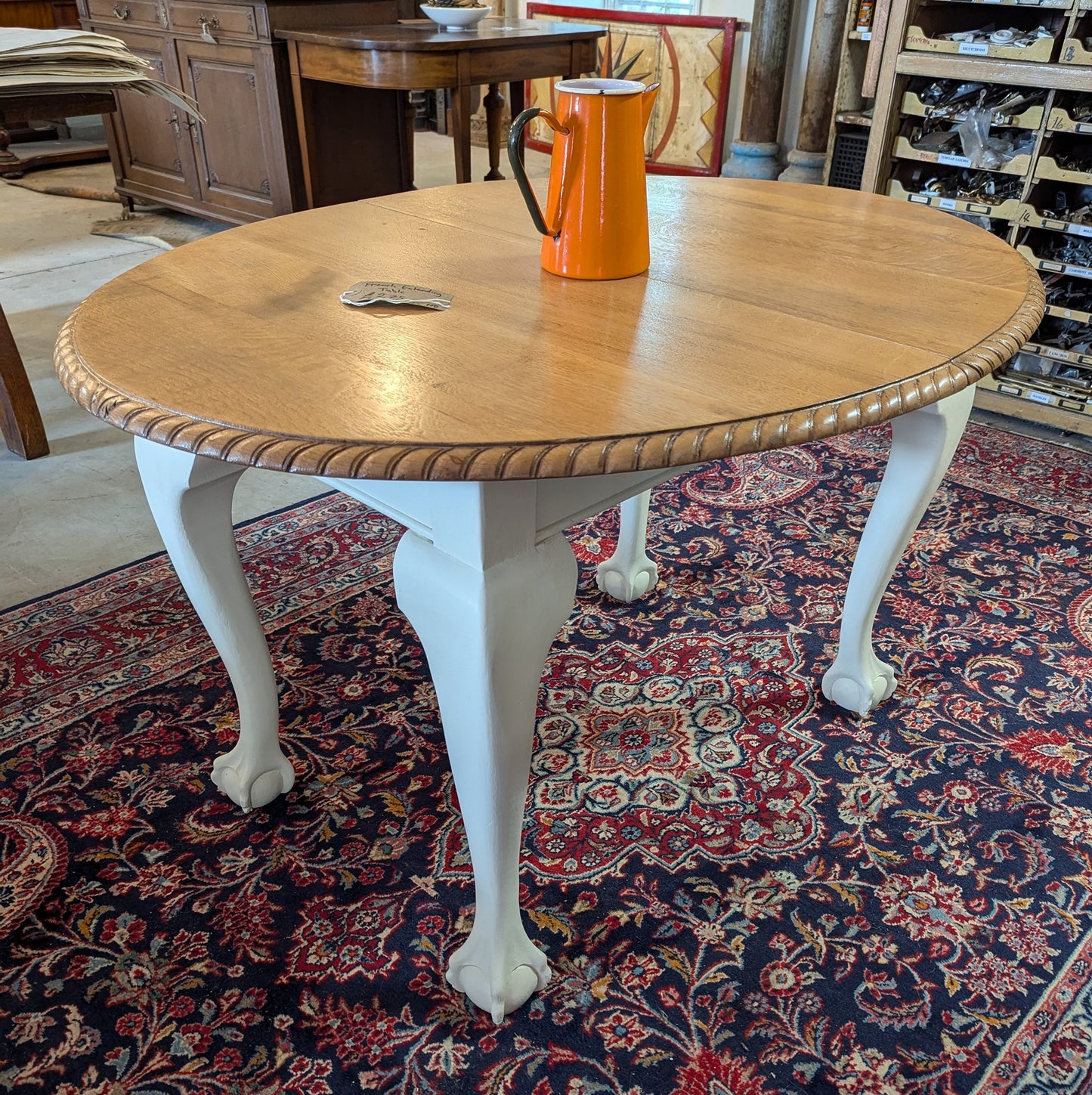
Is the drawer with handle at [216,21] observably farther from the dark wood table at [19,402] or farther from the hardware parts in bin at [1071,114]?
A: the hardware parts in bin at [1071,114]

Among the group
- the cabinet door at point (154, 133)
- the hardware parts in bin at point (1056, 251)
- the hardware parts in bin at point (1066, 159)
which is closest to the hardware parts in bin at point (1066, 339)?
the hardware parts in bin at point (1056, 251)

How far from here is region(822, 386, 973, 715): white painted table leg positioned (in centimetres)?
126

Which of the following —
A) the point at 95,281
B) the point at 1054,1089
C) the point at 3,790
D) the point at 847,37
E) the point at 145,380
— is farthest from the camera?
the point at 95,281

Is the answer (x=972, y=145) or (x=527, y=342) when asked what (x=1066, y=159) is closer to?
(x=972, y=145)

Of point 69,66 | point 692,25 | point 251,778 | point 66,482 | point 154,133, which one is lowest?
point 66,482

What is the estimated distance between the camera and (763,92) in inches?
165

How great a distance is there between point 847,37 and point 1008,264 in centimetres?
223

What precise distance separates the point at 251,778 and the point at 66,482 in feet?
4.11

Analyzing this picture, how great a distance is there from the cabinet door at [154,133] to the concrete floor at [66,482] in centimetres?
41

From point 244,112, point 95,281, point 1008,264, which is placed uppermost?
point 1008,264

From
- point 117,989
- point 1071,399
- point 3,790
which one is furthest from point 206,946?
point 1071,399

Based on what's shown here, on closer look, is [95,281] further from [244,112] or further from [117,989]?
[117,989]

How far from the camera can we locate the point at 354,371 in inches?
34.8

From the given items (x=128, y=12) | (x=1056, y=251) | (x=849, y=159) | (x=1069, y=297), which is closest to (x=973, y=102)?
(x=1056, y=251)
